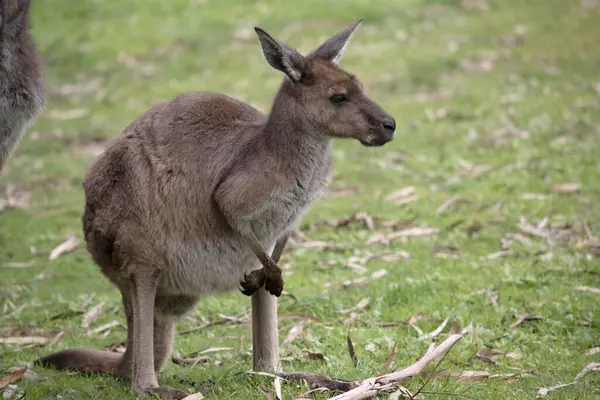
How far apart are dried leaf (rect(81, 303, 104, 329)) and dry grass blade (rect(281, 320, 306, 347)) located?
4.77 ft

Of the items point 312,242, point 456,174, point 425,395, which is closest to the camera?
point 425,395

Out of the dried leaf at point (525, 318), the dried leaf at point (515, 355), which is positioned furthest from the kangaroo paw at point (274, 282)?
the dried leaf at point (525, 318)

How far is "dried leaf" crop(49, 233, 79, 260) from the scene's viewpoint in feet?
26.3

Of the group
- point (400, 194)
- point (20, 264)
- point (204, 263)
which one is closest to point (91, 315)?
point (20, 264)

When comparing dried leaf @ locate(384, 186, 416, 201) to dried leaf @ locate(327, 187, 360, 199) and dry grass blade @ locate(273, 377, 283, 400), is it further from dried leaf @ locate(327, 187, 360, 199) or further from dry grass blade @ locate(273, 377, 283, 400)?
dry grass blade @ locate(273, 377, 283, 400)

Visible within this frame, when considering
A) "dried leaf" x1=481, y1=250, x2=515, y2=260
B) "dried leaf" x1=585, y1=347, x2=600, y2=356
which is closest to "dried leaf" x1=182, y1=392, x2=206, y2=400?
"dried leaf" x1=585, y1=347, x2=600, y2=356

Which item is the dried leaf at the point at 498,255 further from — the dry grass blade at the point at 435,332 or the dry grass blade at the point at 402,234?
the dry grass blade at the point at 435,332

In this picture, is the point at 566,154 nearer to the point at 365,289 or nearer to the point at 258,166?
the point at 365,289

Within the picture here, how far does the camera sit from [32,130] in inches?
465

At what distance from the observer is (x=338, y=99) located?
15.5 feet

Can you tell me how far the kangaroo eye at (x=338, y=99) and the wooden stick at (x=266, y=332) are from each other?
1075mm

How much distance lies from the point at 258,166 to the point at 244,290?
619 millimetres

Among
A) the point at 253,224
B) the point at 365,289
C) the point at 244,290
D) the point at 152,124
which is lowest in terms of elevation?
the point at 365,289

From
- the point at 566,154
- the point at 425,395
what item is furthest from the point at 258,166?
the point at 566,154
